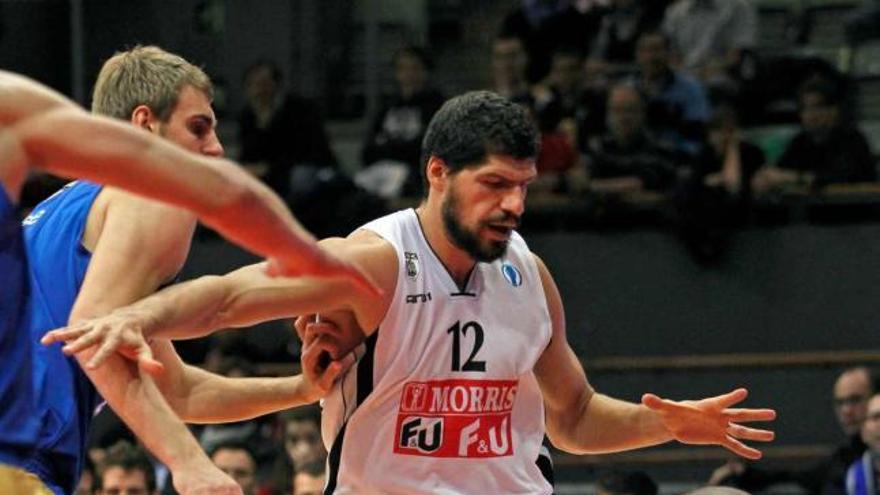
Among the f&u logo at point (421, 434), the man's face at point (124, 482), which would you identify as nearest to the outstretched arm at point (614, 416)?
the f&u logo at point (421, 434)

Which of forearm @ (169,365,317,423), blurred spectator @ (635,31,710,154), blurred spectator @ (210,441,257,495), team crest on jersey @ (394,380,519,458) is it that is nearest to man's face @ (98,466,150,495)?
blurred spectator @ (210,441,257,495)

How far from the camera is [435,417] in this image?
617 centimetres

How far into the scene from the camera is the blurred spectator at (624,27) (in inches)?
589

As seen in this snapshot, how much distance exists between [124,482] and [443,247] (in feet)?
12.1

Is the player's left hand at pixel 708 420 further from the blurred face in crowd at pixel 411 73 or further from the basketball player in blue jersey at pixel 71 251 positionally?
the blurred face in crowd at pixel 411 73

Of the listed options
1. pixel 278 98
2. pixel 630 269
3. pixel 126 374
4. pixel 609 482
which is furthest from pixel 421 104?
pixel 126 374

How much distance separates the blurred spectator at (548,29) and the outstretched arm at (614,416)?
8.17 metres

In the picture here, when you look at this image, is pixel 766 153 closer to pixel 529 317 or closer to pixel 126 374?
pixel 529 317

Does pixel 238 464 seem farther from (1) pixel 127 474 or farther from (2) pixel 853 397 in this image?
(2) pixel 853 397

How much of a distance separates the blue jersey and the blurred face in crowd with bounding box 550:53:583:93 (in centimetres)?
1001

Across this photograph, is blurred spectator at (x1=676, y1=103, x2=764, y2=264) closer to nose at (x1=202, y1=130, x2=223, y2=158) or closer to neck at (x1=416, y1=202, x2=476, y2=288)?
neck at (x1=416, y1=202, x2=476, y2=288)

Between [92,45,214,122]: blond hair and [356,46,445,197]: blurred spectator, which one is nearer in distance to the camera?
[92,45,214,122]: blond hair

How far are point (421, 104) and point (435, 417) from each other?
812 cm

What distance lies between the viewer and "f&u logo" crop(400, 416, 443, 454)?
A: 20.2ft
